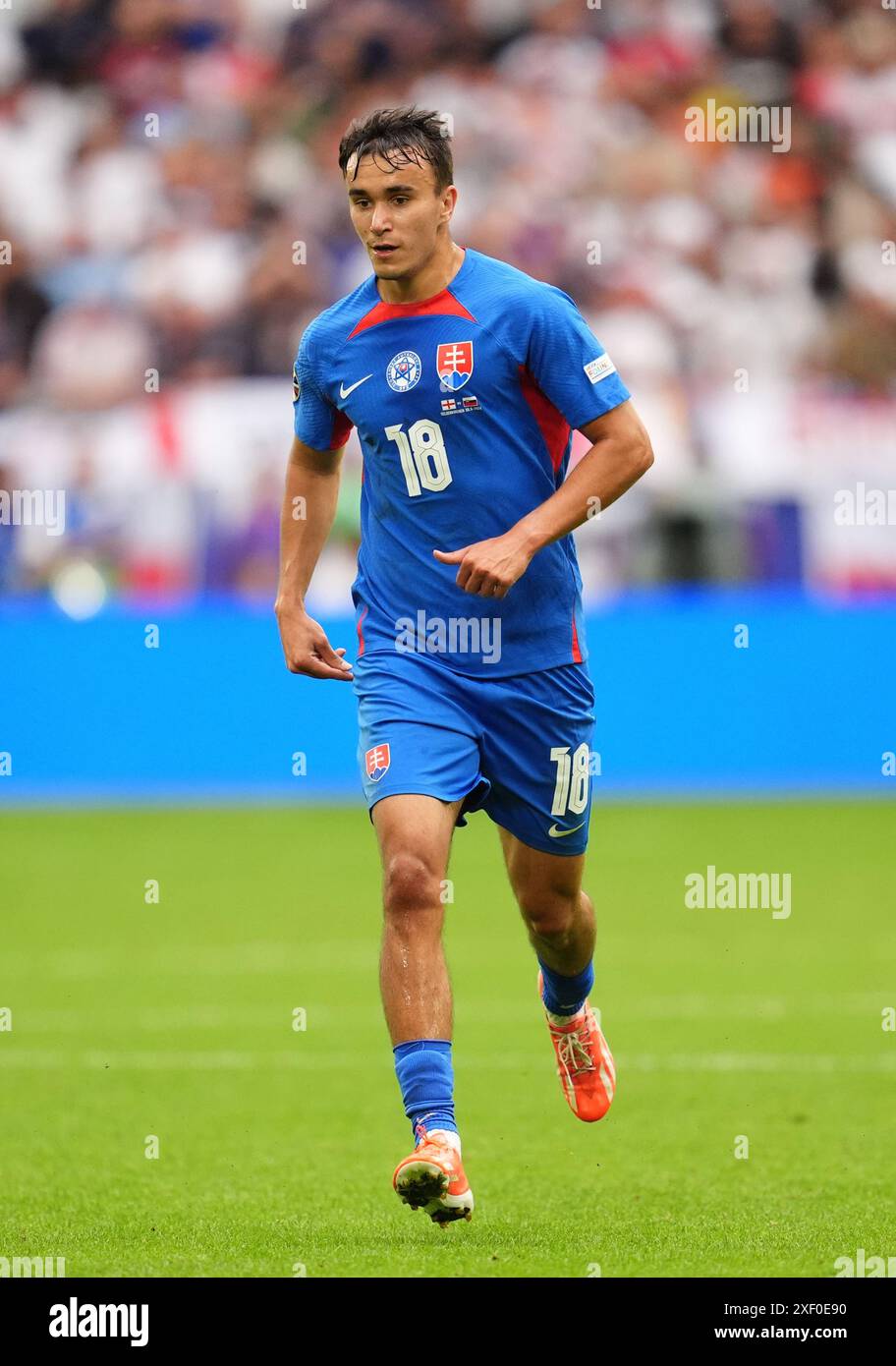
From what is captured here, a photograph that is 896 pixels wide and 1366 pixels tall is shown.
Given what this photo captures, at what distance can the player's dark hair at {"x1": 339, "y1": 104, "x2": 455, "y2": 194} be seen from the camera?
562cm

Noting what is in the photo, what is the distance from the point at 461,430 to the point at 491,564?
0.53 meters

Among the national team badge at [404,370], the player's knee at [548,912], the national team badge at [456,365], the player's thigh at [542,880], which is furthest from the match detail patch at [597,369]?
the player's knee at [548,912]

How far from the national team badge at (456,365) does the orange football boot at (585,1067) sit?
197cm

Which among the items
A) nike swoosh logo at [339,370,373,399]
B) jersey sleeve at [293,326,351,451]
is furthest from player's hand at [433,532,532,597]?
jersey sleeve at [293,326,351,451]

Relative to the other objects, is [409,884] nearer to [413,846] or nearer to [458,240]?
[413,846]

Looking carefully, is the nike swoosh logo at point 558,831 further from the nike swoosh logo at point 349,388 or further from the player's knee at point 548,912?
the nike swoosh logo at point 349,388

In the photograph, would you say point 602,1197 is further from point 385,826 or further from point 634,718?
point 634,718

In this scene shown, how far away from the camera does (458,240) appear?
806 inches

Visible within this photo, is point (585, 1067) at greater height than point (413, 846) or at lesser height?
lesser

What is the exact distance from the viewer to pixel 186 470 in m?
18.0

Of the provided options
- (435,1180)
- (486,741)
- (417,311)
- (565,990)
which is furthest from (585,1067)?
(417,311)

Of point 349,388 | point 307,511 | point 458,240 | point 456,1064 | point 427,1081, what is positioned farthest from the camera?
point 458,240
